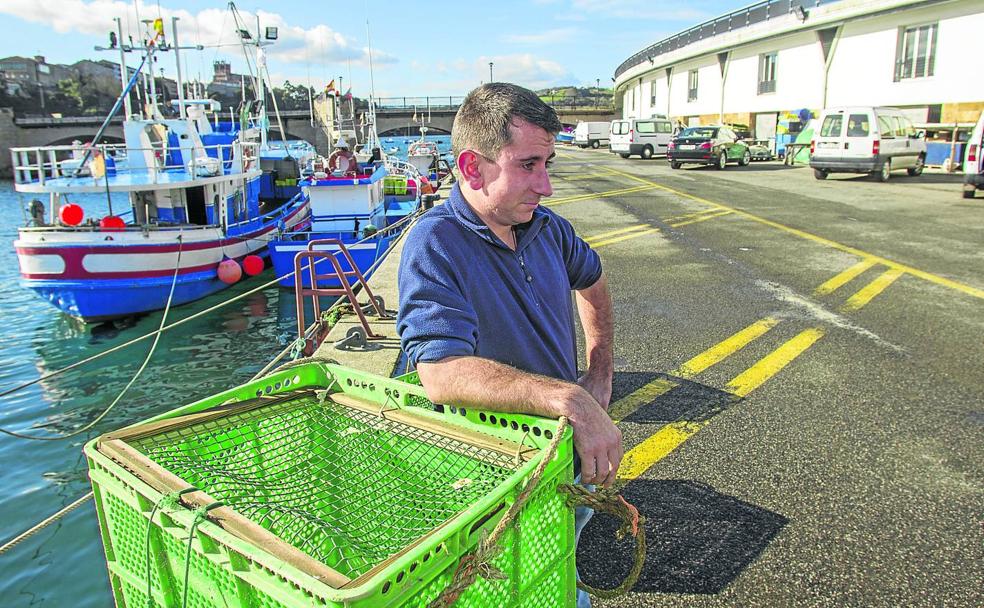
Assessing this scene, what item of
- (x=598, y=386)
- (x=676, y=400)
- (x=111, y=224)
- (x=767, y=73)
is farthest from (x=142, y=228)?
(x=767, y=73)

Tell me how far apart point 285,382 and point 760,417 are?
3.46 metres

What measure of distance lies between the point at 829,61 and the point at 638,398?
108ft

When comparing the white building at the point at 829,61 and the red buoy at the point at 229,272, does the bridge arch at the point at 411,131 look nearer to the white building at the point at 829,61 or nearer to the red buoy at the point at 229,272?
the white building at the point at 829,61

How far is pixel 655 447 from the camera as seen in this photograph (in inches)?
167

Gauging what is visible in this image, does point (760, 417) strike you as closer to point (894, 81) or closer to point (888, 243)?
point (888, 243)

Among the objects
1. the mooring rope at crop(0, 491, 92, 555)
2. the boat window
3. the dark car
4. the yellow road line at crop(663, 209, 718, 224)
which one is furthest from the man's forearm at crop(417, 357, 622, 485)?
the dark car

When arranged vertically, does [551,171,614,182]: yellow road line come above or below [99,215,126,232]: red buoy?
above

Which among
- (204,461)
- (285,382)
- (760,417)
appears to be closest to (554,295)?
(285,382)

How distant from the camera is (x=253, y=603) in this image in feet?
4.78

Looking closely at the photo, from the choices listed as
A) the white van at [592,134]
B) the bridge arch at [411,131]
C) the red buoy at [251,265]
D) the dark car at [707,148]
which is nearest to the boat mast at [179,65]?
the red buoy at [251,265]

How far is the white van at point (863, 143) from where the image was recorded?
795 inches

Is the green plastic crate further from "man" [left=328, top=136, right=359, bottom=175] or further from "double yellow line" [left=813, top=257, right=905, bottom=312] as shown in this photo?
"man" [left=328, top=136, right=359, bottom=175]

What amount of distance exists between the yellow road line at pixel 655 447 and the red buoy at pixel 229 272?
1422cm

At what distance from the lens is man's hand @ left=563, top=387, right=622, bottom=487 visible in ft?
5.99
